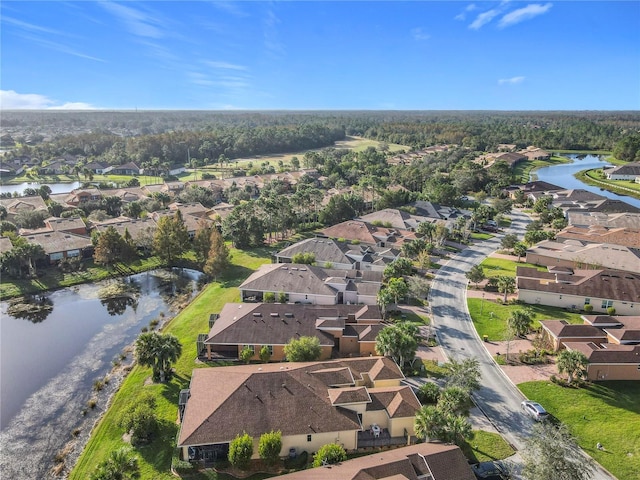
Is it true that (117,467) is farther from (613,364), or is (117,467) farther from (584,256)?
(584,256)

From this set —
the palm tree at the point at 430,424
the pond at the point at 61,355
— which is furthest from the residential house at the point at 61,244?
the palm tree at the point at 430,424

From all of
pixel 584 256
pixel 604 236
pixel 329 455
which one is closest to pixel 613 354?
pixel 329 455

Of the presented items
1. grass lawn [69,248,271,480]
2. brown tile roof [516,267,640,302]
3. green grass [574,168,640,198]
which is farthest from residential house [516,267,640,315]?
green grass [574,168,640,198]

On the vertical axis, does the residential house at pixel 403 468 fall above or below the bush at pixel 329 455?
above

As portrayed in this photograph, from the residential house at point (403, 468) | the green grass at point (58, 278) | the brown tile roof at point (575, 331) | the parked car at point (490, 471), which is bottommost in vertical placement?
the green grass at point (58, 278)

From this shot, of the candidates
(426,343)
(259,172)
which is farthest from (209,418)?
(259,172)

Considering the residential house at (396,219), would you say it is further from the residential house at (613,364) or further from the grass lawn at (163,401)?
the residential house at (613,364)
